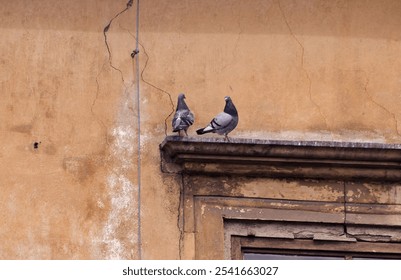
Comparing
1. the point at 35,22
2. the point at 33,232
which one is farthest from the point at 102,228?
the point at 35,22

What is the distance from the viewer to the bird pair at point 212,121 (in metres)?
12.7

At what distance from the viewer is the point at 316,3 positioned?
520 inches

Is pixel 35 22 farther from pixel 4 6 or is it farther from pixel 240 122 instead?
pixel 240 122

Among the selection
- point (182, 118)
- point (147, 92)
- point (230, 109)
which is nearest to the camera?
point (182, 118)

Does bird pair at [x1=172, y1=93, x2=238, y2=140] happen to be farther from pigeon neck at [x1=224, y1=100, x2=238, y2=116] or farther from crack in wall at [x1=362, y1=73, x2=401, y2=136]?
crack in wall at [x1=362, y1=73, x2=401, y2=136]

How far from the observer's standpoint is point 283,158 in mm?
12789

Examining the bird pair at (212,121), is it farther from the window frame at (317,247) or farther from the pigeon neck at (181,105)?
the window frame at (317,247)

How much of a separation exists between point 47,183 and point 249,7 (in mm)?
1401

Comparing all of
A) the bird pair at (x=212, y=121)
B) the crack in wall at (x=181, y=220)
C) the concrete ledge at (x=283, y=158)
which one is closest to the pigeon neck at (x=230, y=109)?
the bird pair at (x=212, y=121)

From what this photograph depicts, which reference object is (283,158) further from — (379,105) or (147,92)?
(147,92)

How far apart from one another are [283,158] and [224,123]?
0.34 m

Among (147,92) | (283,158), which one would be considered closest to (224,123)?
(283,158)

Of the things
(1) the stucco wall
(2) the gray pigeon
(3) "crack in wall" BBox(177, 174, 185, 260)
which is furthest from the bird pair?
(3) "crack in wall" BBox(177, 174, 185, 260)

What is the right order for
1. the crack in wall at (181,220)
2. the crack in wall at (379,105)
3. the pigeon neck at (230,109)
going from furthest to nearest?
the crack in wall at (379,105)
the pigeon neck at (230,109)
the crack in wall at (181,220)
